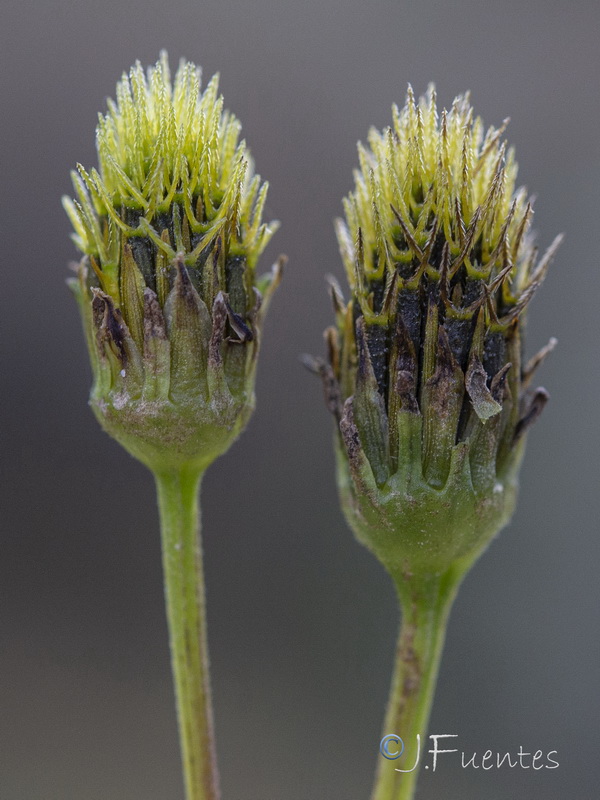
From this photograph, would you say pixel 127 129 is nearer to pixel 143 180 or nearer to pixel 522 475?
pixel 143 180

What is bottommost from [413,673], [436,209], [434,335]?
[413,673]

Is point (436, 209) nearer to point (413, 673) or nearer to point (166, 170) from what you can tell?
point (166, 170)

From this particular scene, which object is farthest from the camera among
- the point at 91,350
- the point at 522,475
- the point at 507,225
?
the point at 522,475

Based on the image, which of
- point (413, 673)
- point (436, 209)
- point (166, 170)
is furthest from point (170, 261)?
point (413, 673)

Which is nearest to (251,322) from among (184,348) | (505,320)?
(184,348)

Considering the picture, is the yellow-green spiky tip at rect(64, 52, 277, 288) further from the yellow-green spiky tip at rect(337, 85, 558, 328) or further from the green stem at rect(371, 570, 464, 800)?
the green stem at rect(371, 570, 464, 800)

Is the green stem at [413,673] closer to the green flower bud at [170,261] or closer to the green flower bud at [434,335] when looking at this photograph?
the green flower bud at [434,335]

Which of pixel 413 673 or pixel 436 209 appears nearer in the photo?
pixel 436 209
